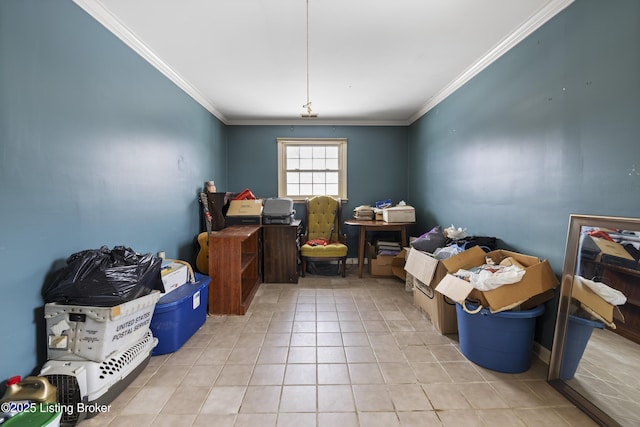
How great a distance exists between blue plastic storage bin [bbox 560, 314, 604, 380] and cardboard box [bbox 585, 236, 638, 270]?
1.19 feet

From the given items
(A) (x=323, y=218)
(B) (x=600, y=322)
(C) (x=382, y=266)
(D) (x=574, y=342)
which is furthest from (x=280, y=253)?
(B) (x=600, y=322)

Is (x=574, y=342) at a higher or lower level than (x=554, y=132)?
lower

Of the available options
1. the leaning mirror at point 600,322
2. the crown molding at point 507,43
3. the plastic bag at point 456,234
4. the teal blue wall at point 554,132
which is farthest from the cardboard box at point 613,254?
the crown molding at point 507,43

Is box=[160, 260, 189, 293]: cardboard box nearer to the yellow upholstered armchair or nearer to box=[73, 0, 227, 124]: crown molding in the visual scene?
box=[73, 0, 227, 124]: crown molding

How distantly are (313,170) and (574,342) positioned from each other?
13.1 ft

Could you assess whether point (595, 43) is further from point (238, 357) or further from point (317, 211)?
point (317, 211)

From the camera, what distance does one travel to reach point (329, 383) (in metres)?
1.76

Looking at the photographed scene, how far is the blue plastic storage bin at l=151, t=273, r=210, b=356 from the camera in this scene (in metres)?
2.09

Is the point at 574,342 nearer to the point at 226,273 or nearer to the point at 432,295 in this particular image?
the point at 432,295

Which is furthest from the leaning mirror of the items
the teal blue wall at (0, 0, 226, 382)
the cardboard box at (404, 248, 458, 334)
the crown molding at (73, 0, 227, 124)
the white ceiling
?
the crown molding at (73, 0, 227, 124)

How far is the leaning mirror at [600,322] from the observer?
4.50ft

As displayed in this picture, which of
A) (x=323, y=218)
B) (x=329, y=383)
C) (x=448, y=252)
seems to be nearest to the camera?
(x=329, y=383)

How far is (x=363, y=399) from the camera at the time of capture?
5.31 ft

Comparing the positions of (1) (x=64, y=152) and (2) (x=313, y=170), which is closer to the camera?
(1) (x=64, y=152)
